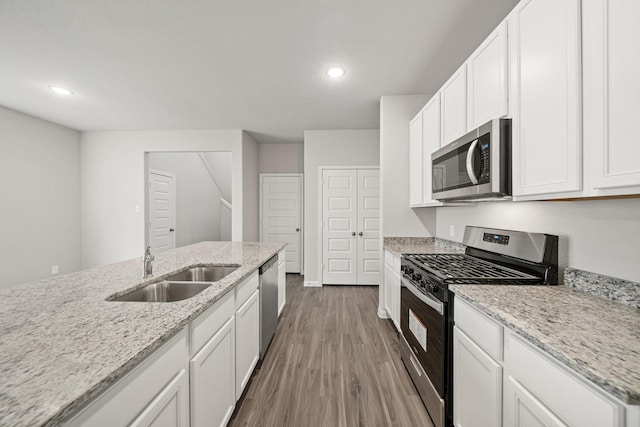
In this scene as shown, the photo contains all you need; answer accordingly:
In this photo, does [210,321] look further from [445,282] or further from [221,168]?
[221,168]

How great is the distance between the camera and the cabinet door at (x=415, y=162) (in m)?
2.74

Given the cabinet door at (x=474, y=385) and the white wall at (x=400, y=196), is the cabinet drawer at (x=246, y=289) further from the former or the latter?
the white wall at (x=400, y=196)

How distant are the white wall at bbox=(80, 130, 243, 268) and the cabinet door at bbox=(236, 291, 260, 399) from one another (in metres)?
2.79

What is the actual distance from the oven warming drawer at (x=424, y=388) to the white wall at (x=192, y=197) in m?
5.52

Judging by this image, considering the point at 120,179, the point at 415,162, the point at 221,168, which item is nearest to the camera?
the point at 415,162

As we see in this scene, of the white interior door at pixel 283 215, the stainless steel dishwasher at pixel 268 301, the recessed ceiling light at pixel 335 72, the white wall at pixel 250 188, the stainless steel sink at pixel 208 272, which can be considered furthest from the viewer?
the white interior door at pixel 283 215

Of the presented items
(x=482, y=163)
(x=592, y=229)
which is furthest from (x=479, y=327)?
(x=482, y=163)

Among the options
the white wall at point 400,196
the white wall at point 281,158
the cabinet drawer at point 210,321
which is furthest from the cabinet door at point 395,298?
the white wall at point 281,158

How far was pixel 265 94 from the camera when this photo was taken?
322cm

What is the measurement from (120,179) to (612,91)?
598 cm

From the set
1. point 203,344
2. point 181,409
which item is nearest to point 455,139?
point 203,344

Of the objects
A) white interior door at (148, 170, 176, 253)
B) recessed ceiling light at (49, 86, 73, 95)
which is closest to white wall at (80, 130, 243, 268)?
white interior door at (148, 170, 176, 253)

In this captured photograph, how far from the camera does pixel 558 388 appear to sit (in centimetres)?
78

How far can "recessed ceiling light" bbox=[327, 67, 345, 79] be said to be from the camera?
103 inches
